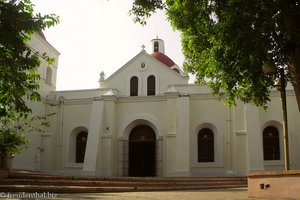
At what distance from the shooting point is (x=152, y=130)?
78.7 feet

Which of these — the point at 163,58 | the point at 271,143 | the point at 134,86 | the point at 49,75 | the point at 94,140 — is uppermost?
the point at 163,58

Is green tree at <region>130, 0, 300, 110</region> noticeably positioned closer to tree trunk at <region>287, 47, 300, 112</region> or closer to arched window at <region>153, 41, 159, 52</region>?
tree trunk at <region>287, 47, 300, 112</region>

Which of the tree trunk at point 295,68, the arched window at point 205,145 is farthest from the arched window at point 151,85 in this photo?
the tree trunk at point 295,68

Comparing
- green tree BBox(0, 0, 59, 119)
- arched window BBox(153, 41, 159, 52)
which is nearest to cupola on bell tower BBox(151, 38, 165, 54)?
arched window BBox(153, 41, 159, 52)

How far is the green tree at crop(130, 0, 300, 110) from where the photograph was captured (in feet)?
28.9

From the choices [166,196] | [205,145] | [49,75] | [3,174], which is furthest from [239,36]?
[49,75]

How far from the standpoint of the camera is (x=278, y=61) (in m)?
10.7

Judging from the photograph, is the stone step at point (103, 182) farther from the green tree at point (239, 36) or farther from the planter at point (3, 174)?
the green tree at point (239, 36)

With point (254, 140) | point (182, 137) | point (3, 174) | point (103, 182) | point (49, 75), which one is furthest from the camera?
point (49, 75)

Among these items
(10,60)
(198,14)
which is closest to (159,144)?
(198,14)

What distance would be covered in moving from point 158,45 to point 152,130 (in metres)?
11.4

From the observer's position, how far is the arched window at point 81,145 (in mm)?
24275

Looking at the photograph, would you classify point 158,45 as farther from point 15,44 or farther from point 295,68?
point 15,44

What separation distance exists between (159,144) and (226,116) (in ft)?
15.1
